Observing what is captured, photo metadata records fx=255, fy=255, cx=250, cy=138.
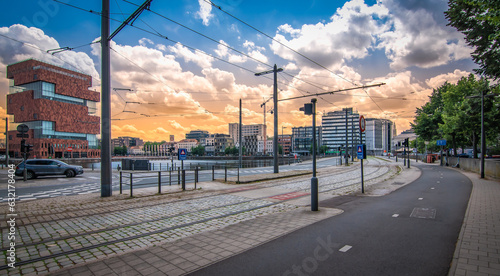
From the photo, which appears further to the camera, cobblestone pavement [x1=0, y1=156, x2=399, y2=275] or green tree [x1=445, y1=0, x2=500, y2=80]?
green tree [x1=445, y1=0, x2=500, y2=80]

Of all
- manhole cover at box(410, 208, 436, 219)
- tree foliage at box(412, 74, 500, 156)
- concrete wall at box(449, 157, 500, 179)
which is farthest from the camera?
tree foliage at box(412, 74, 500, 156)

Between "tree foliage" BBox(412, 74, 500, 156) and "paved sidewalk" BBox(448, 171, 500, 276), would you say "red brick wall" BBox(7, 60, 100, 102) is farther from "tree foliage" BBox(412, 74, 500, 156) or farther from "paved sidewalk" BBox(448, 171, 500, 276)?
"paved sidewalk" BBox(448, 171, 500, 276)

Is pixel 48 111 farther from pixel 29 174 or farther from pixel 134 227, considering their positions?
pixel 134 227

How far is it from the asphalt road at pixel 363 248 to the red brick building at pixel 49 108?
93854mm

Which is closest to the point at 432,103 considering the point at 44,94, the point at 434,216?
the point at 434,216

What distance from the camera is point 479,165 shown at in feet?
79.0

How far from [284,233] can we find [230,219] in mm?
1891

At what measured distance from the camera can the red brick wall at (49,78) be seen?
82938 mm

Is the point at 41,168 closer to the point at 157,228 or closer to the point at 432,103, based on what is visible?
the point at 157,228

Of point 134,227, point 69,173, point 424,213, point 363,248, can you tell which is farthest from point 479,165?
point 69,173

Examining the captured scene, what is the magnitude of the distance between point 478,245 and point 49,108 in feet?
356

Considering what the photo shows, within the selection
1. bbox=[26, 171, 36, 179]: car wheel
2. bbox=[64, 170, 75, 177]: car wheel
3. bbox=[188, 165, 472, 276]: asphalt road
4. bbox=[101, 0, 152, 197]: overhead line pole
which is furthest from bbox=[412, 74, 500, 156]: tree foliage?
bbox=[26, 171, 36, 179]: car wheel

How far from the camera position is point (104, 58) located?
10242 millimetres

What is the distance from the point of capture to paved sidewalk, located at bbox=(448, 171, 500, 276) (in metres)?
3.87
